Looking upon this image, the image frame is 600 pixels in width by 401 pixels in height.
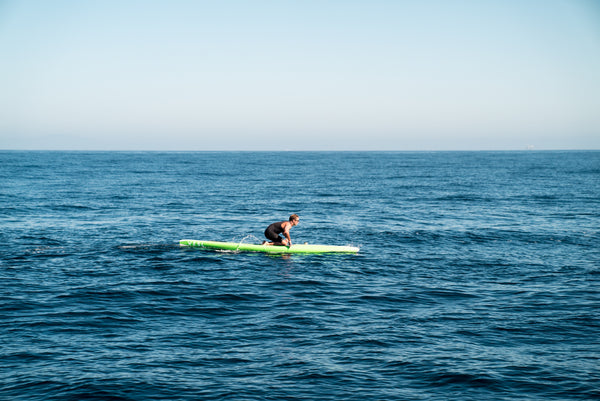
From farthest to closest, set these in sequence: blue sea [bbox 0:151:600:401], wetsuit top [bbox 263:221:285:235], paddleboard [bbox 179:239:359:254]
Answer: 1. paddleboard [bbox 179:239:359:254]
2. wetsuit top [bbox 263:221:285:235]
3. blue sea [bbox 0:151:600:401]

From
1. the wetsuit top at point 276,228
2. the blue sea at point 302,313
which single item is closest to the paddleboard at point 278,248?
the blue sea at point 302,313

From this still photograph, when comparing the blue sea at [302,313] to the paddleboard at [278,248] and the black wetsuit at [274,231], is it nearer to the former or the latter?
the paddleboard at [278,248]

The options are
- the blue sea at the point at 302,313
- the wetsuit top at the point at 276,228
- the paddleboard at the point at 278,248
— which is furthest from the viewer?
the paddleboard at the point at 278,248

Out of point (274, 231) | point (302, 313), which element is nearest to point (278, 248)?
point (274, 231)

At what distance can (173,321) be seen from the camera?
48.2 feet

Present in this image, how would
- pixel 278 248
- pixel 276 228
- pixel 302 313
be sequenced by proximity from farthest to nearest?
pixel 278 248, pixel 276 228, pixel 302 313

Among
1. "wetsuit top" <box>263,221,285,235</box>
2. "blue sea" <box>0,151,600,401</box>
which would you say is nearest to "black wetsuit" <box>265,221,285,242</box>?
"wetsuit top" <box>263,221,285,235</box>

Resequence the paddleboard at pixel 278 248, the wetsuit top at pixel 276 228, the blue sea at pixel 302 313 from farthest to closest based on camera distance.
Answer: the paddleboard at pixel 278 248 → the wetsuit top at pixel 276 228 → the blue sea at pixel 302 313

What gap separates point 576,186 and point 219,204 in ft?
139

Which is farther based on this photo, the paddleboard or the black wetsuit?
the paddleboard

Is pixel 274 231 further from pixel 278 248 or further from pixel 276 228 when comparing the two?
pixel 278 248

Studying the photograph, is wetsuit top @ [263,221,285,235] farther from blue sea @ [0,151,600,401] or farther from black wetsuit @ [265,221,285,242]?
blue sea @ [0,151,600,401]

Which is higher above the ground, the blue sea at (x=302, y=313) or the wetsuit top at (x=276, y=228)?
the wetsuit top at (x=276, y=228)

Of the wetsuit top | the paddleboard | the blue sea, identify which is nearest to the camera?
the blue sea
